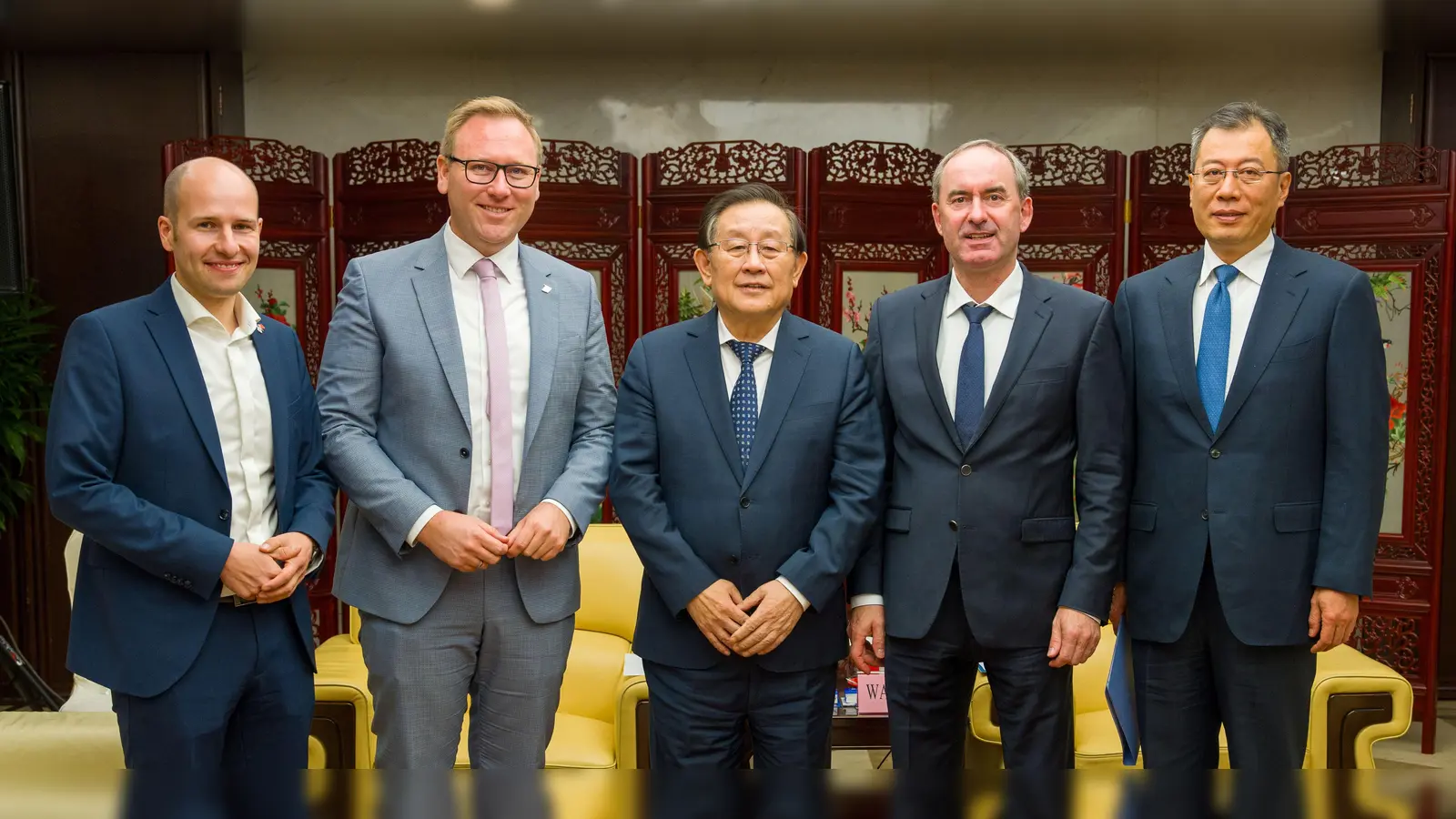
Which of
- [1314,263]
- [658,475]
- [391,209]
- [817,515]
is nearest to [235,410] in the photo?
[658,475]

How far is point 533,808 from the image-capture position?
2.88ft

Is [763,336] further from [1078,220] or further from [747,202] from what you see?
[1078,220]

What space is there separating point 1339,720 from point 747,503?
78.2 inches

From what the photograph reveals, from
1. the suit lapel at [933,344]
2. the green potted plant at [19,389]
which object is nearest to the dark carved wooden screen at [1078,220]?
the suit lapel at [933,344]

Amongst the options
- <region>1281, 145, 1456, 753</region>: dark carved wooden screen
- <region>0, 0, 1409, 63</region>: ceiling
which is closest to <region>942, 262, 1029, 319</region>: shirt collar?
<region>0, 0, 1409, 63</region>: ceiling

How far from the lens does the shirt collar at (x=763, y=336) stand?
2.23 m

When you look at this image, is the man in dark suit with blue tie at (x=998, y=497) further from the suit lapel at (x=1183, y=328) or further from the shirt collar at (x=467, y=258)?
the shirt collar at (x=467, y=258)

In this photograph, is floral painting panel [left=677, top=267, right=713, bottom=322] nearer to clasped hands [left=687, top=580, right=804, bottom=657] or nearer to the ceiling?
the ceiling

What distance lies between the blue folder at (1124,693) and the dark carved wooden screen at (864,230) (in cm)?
223

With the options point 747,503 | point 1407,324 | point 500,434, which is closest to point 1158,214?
point 1407,324

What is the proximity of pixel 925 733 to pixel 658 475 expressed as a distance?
0.70 m

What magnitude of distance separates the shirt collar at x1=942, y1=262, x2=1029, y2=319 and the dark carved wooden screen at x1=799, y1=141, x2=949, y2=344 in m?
2.17

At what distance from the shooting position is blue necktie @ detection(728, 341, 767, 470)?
219cm

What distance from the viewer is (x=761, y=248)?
2.16m
